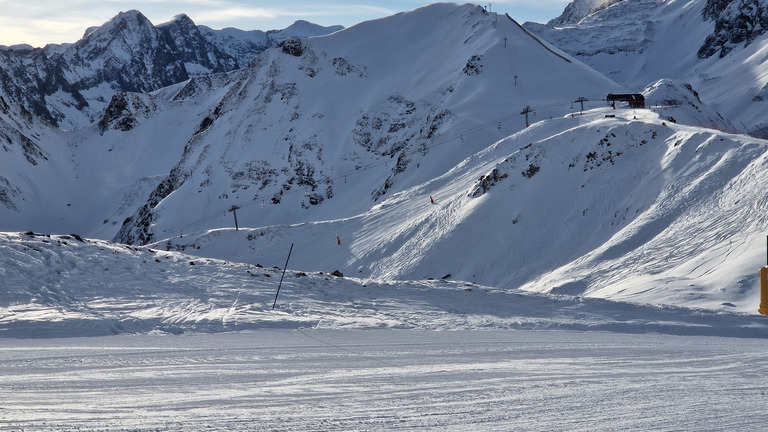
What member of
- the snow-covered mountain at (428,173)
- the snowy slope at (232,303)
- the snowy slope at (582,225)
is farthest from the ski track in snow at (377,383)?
the snowy slope at (582,225)

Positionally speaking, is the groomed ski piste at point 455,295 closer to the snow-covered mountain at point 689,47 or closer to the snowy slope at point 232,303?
the snowy slope at point 232,303

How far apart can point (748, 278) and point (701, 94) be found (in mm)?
113997

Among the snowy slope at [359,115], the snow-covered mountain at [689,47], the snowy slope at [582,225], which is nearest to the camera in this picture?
the snowy slope at [582,225]

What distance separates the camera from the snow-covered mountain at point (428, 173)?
27234 millimetres

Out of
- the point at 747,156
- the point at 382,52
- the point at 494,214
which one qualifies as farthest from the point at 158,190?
the point at 747,156

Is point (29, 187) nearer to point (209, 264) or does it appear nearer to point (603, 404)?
point (209, 264)

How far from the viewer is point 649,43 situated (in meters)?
163

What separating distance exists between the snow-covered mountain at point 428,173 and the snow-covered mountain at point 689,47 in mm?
46320

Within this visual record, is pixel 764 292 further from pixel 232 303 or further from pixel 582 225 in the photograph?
pixel 582 225

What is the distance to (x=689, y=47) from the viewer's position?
156250 millimetres

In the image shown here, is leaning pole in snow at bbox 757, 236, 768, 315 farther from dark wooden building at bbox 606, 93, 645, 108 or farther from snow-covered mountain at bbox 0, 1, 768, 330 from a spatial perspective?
dark wooden building at bbox 606, 93, 645, 108

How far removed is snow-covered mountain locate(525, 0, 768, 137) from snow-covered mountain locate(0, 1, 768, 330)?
46.3 metres

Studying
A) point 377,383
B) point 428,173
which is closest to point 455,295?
point 377,383

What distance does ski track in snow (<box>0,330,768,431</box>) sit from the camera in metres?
6.21
